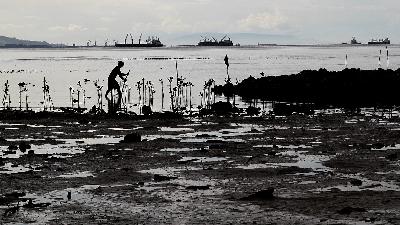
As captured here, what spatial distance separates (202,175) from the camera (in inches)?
721

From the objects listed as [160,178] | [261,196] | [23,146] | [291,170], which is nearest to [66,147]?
[23,146]

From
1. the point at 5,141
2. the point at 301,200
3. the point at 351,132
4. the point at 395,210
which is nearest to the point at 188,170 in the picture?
the point at 301,200

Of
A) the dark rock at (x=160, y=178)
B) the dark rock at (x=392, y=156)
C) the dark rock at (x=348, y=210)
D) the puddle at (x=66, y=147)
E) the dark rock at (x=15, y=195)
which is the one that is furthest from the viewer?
the puddle at (x=66, y=147)

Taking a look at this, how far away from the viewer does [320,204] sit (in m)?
14.4

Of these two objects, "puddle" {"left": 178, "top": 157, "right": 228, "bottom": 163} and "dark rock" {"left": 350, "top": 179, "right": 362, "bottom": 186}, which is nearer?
"dark rock" {"left": 350, "top": 179, "right": 362, "bottom": 186}

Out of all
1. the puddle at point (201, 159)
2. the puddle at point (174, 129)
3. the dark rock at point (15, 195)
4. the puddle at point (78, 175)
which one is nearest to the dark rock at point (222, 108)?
the puddle at point (174, 129)

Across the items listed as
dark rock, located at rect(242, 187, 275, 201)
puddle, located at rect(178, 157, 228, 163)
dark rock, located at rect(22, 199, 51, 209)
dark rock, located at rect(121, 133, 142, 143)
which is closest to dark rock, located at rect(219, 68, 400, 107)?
dark rock, located at rect(121, 133, 142, 143)

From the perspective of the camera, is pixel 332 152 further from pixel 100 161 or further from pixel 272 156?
pixel 100 161

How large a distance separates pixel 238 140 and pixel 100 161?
7496 millimetres

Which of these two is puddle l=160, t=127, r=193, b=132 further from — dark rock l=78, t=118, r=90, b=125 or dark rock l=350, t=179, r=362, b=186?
dark rock l=350, t=179, r=362, b=186

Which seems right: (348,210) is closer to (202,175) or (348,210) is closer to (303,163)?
(202,175)

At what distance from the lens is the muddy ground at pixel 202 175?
1372 cm

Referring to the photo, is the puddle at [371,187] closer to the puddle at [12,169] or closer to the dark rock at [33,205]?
the dark rock at [33,205]

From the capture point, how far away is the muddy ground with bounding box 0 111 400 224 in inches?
540
